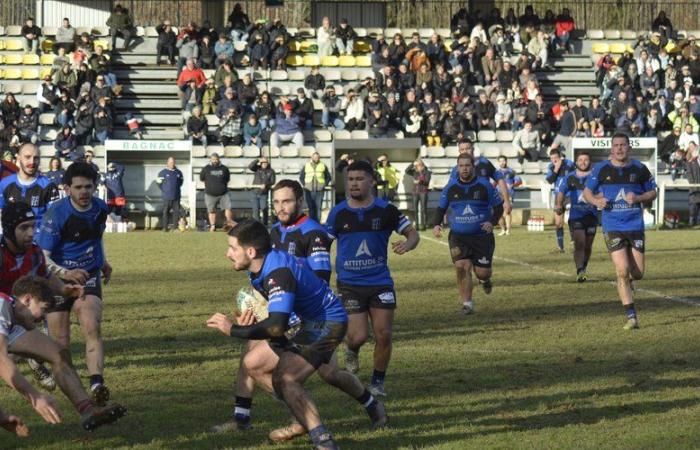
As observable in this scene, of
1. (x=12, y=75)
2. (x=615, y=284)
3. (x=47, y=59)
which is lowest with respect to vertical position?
(x=615, y=284)

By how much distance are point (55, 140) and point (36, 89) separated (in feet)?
9.86

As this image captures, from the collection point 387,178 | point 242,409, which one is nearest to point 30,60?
point 387,178

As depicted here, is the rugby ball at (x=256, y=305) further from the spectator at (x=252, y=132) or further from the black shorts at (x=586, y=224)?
the spectator at (x=252, y=132)

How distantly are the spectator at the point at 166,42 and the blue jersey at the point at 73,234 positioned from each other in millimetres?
32303

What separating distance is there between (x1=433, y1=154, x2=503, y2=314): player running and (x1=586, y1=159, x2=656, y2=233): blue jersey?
183cm

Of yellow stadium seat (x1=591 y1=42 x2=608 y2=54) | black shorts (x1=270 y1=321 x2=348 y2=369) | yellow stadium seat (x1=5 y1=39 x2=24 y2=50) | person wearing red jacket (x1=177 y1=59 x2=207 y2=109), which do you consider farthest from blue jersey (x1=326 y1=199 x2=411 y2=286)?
yellow stadium seat (x1=591 y1=42 x2=608 y2=54)

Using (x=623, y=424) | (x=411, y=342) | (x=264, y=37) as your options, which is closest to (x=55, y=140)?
(x=264, y=37)

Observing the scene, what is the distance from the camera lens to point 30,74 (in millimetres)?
41594

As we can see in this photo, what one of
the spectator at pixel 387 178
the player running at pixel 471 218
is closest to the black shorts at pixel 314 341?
the player running at pixel 471 218

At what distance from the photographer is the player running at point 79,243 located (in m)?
10.8

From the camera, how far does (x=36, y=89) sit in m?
41.0

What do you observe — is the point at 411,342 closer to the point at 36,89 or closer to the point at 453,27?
the point at 36,89

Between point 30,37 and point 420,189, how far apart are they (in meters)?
13.9

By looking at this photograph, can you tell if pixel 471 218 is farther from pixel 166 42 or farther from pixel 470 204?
pixel 166 42
